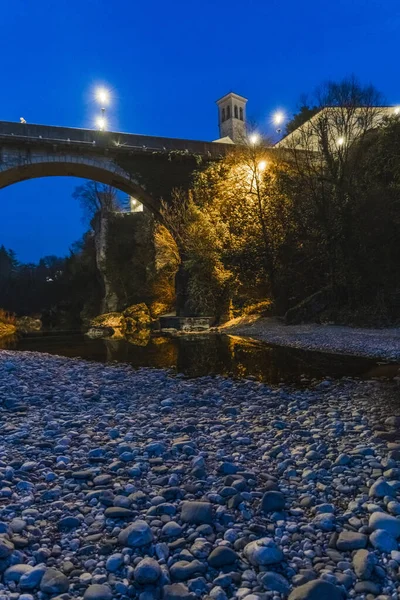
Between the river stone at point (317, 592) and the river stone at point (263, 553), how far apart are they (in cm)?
24

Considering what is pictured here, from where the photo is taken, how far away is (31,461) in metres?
3.45

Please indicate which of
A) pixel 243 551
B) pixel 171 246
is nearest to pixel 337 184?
pixel 171 246

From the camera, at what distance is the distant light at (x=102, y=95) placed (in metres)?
23.9

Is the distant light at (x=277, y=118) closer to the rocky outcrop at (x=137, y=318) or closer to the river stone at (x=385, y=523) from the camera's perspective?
the rocky outcrop at (x=137, y=318)

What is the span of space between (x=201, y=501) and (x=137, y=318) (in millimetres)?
22642

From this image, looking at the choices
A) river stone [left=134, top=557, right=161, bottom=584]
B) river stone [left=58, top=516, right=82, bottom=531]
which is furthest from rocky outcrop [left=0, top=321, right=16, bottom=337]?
river stone [left=134, top=557, right=161, bottom=584]

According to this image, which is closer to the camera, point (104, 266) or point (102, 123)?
point (102, 123)

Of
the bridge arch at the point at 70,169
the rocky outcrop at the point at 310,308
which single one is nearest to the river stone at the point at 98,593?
the rocky outcrop at the point at 310,308

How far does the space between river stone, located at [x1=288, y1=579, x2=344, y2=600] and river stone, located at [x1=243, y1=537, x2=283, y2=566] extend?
0.78 ft

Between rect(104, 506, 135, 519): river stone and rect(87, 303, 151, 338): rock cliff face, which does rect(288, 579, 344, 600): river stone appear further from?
rect(87, 303, 151, 338): rock cliff face

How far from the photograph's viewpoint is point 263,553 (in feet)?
6.87

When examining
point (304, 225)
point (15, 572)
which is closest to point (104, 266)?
point (304, 225)

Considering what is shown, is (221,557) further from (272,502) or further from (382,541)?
(382,541)

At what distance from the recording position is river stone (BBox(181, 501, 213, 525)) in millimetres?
2488
